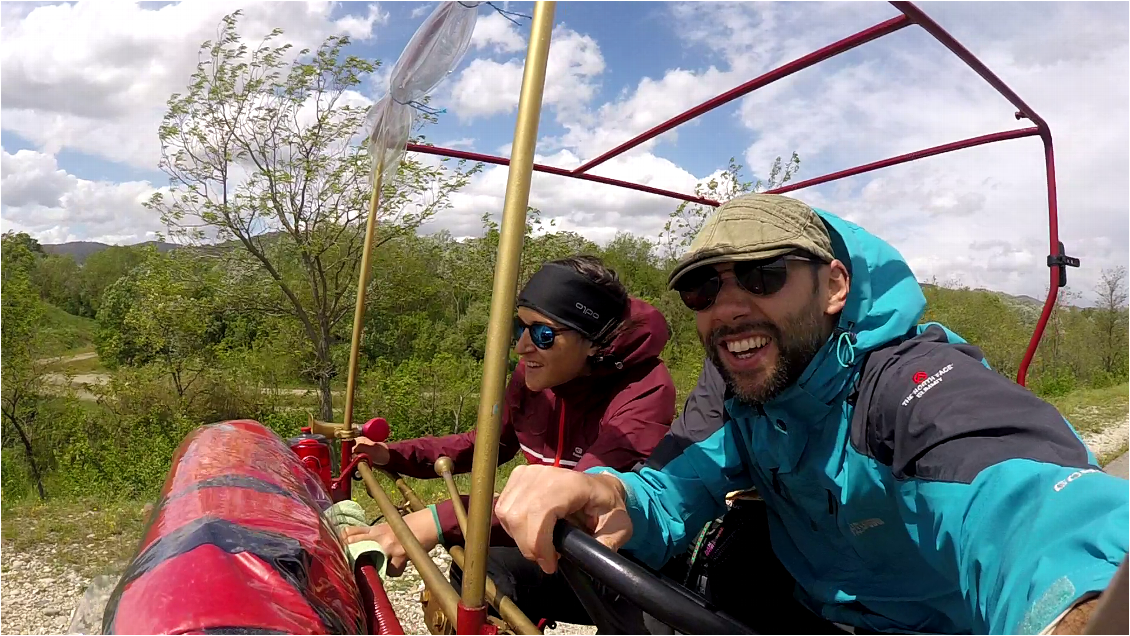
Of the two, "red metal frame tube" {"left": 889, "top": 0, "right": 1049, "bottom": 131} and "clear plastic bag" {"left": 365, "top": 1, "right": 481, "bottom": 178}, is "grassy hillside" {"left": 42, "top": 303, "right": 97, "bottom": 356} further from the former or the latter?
"red metal frame tube" {"left": 889, "top": 0, "right": 1049, "bottom": 131}

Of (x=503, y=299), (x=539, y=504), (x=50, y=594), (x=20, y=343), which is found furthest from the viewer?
(x=20, y=343)

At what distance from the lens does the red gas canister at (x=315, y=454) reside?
1.89 metres

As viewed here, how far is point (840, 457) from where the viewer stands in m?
1.31

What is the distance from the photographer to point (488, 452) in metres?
0.78

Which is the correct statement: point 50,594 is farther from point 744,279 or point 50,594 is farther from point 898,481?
point 898,481

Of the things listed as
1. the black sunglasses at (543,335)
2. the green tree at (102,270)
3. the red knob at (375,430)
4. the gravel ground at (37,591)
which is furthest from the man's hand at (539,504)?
the green tree at (102,270)

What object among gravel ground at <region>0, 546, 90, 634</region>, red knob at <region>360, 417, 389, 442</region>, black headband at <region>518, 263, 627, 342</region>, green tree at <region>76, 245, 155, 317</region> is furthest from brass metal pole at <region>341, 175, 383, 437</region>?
green tree at <region>76, 245, 155, 317</region>

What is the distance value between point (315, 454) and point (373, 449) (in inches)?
12.8

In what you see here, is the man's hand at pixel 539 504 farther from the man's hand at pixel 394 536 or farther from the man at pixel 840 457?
the man's hand at pixel 394 536

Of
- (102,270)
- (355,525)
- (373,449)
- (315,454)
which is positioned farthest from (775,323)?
(102,270)

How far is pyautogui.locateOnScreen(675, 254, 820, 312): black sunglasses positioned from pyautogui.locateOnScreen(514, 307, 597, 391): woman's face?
0.61 m

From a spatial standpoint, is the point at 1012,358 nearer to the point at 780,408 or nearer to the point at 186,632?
the point at 780,408

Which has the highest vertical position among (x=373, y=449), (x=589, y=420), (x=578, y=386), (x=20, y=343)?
(x=578, y=386)

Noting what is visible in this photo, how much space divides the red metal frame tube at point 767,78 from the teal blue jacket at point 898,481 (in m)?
0.43
